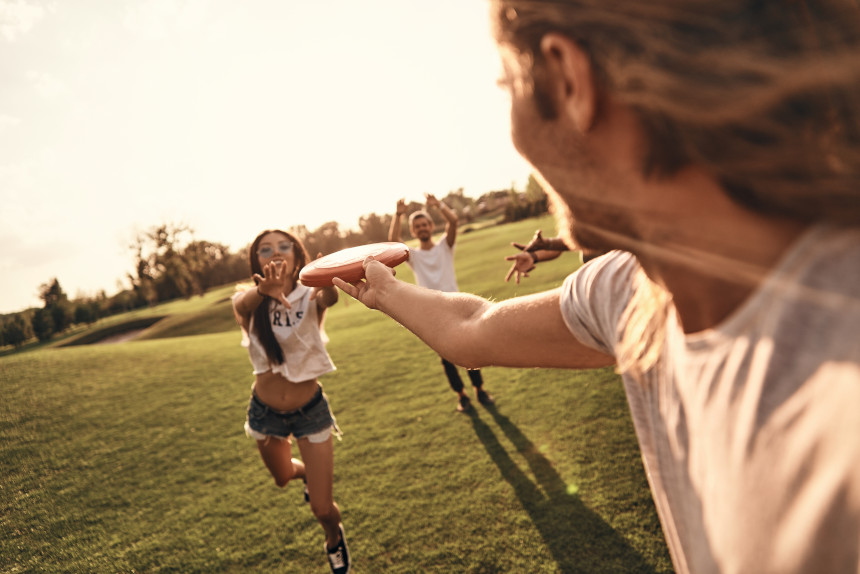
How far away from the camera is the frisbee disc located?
2.15 meters

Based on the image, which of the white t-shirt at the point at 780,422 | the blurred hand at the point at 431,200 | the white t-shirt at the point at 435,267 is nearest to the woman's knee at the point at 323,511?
the white t-shirt at the point at 780,422

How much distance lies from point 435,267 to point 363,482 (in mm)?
3086

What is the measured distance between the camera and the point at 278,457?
4109 millimetres

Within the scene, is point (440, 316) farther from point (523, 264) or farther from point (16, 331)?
point (16, 331)

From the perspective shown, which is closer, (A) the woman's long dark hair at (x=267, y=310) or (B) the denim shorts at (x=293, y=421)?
(B) the denim shorts at (x=293, y=421)

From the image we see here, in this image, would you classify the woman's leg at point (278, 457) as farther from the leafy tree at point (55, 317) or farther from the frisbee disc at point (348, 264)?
the leafy tree at point (55, 317)

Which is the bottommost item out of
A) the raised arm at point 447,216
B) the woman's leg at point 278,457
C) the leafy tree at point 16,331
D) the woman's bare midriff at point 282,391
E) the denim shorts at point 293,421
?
the woman's leg at point 278,457

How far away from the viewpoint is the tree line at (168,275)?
4306cm

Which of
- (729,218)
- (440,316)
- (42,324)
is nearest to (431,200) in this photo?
(440,316)

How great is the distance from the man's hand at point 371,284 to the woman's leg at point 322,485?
2.30 m

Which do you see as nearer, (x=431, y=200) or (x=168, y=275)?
(x=431, y=200)

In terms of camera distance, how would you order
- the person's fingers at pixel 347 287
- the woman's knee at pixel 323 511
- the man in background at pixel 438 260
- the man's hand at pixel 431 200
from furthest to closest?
1. the man's hand at pixel 431 200
2. the man in background at pixel 438 260
3. the woman's knee at pixel 323 511
4. the person's fingers at pixel 347 287

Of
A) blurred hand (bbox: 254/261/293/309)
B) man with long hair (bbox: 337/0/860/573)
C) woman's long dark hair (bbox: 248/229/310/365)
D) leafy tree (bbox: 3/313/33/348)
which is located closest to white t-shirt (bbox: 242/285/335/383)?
woman's long dark hair (bbox: 248/229/310/365)

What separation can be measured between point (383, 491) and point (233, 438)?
3577 millimetres
